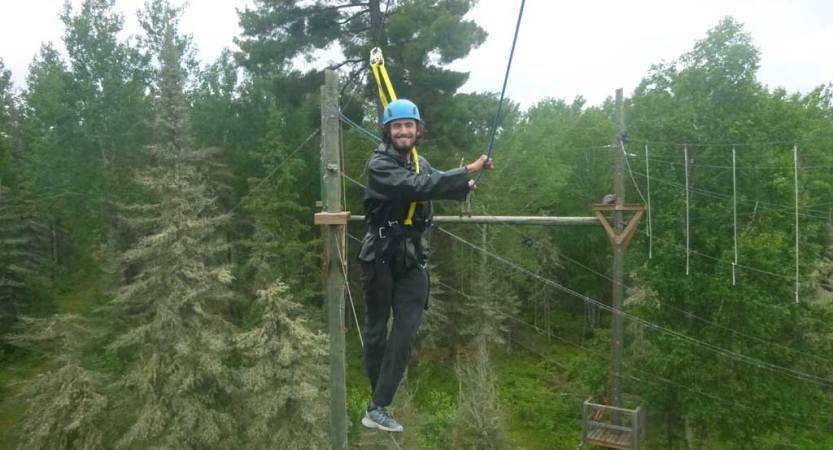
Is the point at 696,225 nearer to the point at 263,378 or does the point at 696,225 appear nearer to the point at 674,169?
the point at 674,169

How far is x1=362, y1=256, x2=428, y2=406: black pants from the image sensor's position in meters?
3.89

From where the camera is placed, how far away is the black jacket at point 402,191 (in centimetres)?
336

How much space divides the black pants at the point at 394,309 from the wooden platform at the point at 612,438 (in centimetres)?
728

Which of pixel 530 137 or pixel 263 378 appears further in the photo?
pixel 530 137

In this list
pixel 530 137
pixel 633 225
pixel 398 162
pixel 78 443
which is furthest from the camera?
pixel 530 137

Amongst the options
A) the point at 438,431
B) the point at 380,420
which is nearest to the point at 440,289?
the point at 438,431

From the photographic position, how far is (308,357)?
11.9 metres

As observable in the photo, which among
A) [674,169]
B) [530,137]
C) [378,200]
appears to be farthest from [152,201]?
[378,200]

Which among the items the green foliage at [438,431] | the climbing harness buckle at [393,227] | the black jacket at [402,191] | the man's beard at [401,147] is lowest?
the green foliage at [438,431]

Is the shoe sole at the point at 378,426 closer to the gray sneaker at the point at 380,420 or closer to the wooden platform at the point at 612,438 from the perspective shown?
the gray sneaker at the point at 380,420

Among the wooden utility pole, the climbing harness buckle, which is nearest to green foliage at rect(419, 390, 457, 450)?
the wooden utility pole

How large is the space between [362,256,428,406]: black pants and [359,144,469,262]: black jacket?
14 cm

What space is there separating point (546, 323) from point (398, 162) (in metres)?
23.5

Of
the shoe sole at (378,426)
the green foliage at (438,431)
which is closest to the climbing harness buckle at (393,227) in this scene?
the shoe sole at (378,426)
